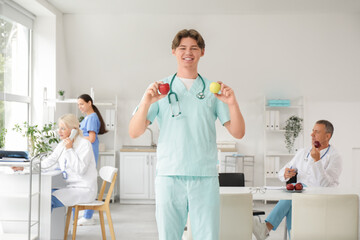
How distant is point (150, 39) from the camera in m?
6.24

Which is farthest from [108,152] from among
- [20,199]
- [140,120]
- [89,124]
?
[140,120]

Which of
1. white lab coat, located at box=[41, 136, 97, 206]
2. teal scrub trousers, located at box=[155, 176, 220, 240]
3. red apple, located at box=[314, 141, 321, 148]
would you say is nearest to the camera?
teal scrub trousers, located at box=[155, 176, 220, 240]

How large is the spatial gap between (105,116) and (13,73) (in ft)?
6.03

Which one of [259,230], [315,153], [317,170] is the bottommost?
[259,230]

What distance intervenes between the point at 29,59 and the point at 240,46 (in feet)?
9.58

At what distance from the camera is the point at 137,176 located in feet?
21.3

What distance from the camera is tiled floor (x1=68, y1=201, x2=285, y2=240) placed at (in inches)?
177

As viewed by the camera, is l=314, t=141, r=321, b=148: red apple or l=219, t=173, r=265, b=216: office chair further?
l=219, t=173, r=265, b=216: office chair

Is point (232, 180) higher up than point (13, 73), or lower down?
lower down

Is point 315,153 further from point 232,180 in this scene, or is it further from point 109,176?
point 109,176

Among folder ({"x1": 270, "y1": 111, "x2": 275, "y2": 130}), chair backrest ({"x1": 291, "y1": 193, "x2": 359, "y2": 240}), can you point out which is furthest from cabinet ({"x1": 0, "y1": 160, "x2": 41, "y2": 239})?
folder ({"x1": 270, "y1": 111, "x2": 275, "y2": 130})

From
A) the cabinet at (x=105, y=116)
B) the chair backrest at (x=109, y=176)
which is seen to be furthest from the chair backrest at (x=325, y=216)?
the cabinet at (x=105, y=116)

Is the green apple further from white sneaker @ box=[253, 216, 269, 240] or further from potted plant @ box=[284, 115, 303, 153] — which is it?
potted plant @ box=[284, 115, 303, 153]

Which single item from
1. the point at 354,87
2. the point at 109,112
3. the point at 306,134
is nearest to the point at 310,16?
the point at 354,87
